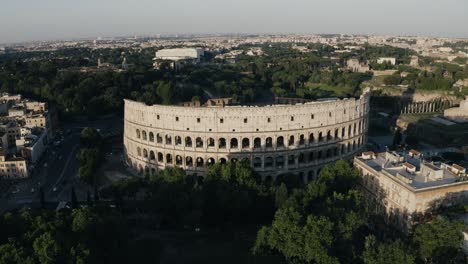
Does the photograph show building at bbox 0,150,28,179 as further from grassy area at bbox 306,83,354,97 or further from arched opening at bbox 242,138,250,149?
grassy area at bbox 306,83,354,97

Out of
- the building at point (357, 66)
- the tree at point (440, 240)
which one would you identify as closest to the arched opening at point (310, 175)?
the tree at point (440, 240)

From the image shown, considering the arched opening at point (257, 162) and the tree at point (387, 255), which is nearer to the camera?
the tree at point (387, 255)

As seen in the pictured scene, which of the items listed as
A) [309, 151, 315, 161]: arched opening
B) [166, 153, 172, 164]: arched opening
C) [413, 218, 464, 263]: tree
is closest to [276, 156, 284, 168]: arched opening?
[309, 151, 315, 161]: arched opening

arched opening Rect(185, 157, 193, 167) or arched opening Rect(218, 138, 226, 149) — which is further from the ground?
arched opening Rect(218, 138, 226, 149)

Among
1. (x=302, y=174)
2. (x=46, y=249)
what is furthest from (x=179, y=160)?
(x=46, y=249)

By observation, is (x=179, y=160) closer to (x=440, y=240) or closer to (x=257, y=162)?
(x=257, y=162)

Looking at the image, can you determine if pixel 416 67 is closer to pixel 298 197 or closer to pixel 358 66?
pixel 358 66

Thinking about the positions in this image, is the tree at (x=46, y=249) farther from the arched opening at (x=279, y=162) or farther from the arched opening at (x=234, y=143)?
the arched opening at (x=279, y=162)
